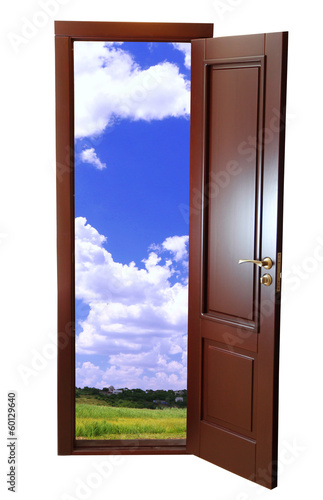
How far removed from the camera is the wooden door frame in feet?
12.1

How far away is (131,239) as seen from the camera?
417 centimetres

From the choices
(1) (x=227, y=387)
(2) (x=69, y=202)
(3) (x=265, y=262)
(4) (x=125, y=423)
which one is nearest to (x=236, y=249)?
(3) (x=265, y=262)

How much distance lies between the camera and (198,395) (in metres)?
3.83

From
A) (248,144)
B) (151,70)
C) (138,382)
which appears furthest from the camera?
(138,382)

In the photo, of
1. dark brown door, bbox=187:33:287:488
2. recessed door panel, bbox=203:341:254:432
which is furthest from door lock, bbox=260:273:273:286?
recessed door panel, bbox=203:341:254:432

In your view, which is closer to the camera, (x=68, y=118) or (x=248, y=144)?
(x=248, y=144)

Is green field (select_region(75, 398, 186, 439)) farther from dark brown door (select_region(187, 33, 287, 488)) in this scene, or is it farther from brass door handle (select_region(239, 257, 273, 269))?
brass door handle (select_region(239, 257, 273, 269))

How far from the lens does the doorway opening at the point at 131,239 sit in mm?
3959

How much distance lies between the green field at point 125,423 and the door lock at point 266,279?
3.91 feet

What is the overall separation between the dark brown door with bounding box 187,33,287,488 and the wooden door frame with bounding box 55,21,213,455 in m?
0.20

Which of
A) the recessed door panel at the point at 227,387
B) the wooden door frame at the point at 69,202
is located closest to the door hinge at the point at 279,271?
the recessed door panel at the point at 227,387

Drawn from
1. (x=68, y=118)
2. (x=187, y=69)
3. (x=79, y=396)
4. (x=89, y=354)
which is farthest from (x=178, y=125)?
(x=79, y=396)

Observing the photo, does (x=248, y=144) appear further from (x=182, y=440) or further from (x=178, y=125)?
(x=182, y=440)

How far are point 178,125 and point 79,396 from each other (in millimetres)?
1745
